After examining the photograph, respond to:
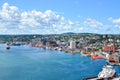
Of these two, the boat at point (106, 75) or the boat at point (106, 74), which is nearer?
the boat at point (106, 75)

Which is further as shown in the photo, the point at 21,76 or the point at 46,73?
the point at 46,73

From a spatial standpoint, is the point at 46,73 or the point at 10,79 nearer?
the point at 10,79

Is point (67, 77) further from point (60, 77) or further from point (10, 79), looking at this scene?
point (10, 79)

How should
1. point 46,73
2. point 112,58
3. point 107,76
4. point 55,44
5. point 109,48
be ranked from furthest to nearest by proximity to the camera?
point 55,44
point 109,48
point 112,58
point 46,73
point 107,76

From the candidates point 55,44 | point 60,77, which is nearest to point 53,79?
point 60,77

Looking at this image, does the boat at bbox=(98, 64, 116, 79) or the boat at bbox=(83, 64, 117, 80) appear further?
the boat at bbox=(98, 64, 116, 79)

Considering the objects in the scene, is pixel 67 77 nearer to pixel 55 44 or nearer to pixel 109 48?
pixel 109 48

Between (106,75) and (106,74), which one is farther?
(106,74)

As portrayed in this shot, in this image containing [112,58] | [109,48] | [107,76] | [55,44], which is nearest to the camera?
[107,76]

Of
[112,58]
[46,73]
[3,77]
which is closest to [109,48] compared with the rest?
[112,58]
